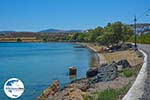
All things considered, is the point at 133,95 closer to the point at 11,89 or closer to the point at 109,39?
the point at 11,89

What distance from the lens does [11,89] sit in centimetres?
1252

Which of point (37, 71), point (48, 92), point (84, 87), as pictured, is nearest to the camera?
point (84, 87)

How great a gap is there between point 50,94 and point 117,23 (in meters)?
73.5

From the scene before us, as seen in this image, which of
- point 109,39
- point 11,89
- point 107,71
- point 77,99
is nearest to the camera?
point 11,89

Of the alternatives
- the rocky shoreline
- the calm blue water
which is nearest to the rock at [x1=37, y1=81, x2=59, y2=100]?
the rocky shoreline

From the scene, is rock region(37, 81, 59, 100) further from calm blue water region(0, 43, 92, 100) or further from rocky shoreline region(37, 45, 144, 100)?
calm blue water region(0, 43, 92, 100)

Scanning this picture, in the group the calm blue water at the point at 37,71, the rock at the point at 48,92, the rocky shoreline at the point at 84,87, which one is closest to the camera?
the rocky shoreline at the point at 84,87

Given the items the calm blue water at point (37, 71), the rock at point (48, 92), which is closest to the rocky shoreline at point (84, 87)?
the rock at point (48, 92)

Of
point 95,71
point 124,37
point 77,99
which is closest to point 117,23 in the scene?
point 124,37

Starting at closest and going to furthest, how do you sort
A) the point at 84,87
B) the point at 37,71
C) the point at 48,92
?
the point at 84,87
the point at 48,92
the point at 37,71

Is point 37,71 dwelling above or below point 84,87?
below

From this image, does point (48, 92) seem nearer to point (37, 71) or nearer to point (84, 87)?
point (84, 87)

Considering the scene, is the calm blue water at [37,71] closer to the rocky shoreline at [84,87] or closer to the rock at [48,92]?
the rock at [48,92]

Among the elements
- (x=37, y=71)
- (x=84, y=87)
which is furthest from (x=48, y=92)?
(x=37, y=71)
